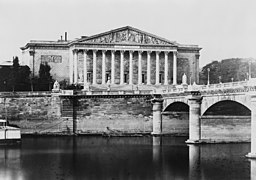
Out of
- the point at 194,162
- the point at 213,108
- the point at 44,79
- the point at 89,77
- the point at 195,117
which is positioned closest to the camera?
the point at 194,162

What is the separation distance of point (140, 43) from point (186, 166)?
162 feet

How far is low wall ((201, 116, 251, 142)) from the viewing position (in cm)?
6122

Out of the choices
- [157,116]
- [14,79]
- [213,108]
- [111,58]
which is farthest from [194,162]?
[111,58]

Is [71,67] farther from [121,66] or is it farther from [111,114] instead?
[111,114]

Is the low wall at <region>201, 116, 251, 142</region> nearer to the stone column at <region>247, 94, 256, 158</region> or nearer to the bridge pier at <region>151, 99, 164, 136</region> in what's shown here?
the stone column at <region>247, 94, 256, 158</region>

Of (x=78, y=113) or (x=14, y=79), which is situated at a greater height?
(x=14, y=79)

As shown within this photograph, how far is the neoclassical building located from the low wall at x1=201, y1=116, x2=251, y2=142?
33.3 m

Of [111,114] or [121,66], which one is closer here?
[111,114]

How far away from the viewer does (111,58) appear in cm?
9562

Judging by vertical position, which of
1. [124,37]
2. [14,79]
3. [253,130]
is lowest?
[253,130]

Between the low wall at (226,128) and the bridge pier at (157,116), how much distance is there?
13.9 m

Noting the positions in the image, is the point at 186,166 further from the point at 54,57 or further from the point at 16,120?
the point at 54,57

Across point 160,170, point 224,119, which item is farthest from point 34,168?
point 224,119

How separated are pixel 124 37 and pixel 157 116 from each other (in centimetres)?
2178
